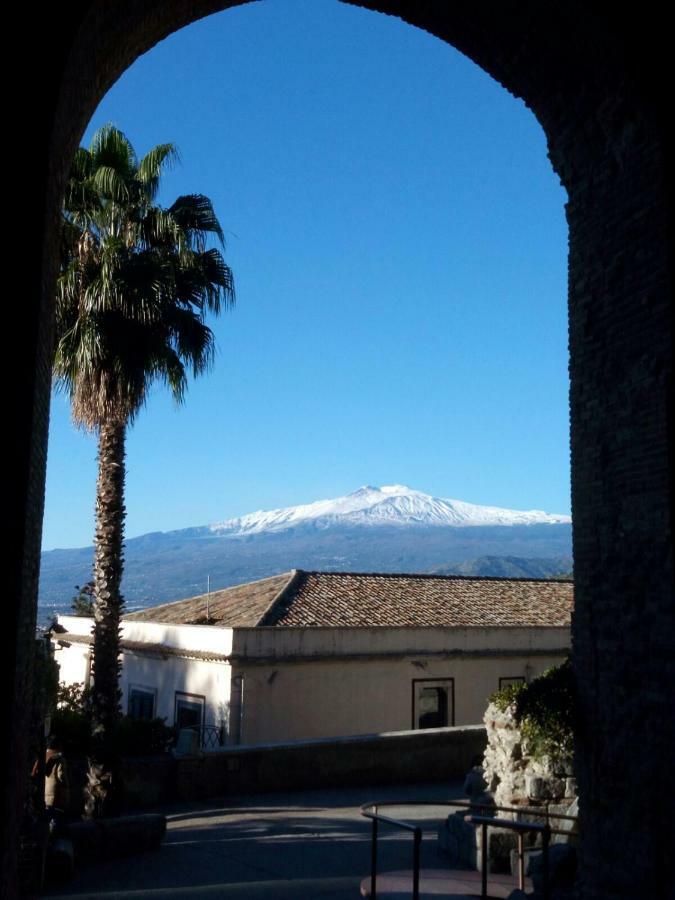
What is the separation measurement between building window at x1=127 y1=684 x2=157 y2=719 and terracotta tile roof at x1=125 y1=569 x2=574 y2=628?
216 cm

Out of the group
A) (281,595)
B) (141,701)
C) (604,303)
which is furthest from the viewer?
(141,701)

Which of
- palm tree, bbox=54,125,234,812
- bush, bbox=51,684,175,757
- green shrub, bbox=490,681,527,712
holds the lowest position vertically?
bush, bbox=51,684,175,757

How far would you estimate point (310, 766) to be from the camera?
1614 cm

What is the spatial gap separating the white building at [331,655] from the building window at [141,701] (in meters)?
0.04

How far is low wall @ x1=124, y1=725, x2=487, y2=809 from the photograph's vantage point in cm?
1506

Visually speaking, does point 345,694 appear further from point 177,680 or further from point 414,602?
point 414,602

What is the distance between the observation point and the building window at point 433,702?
24.5m

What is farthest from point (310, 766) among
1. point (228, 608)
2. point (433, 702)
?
point (228, 608)

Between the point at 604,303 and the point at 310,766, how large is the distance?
36.8 feet

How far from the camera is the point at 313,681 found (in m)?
23.3

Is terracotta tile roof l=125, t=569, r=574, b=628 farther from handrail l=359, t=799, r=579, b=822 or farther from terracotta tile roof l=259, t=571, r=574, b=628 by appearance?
handrail l=359, t=799, r=579, b=822

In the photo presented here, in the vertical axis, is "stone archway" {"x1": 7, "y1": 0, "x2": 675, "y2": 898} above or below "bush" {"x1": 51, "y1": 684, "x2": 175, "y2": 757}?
above

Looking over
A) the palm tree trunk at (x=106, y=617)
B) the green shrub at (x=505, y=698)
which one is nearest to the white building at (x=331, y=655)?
the palm tree trunk at (x=106, y=617)

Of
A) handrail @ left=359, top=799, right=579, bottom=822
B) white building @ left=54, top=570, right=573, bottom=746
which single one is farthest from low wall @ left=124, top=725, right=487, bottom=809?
handrail @ left=359, top=799, right=579, bottom=822
